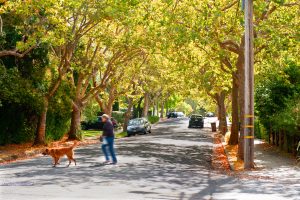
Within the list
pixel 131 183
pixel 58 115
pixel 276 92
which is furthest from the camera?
pixel 58 115

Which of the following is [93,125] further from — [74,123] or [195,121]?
[74,123]

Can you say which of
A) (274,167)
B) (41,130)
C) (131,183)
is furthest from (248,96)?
(41,130)

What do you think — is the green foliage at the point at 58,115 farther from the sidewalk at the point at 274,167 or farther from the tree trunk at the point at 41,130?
the sidewalk at the point at 274,167

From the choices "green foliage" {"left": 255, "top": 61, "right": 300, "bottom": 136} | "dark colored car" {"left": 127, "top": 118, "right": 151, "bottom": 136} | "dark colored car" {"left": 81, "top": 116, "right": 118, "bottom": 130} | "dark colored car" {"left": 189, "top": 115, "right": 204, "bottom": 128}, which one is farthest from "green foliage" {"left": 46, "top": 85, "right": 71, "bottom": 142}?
"dark colored car" {"left": 189, "top": 115, "right": 204, "bottom": 128}

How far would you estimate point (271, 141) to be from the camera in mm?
28547

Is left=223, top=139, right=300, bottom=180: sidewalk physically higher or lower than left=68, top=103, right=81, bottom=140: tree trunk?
lower

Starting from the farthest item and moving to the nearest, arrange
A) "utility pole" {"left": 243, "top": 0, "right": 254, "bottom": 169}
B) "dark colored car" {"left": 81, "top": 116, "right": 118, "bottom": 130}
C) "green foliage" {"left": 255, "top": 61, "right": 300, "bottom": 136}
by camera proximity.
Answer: "dark colored car" {"left": 81, "top": 116, "right": 118, "bottom": 130} → "green foliage" {"left": 255, "top": 61, "right": 300, "bottom": 136} → "utility pole" {"left": 243, "top": 0, "right": 254, "bottom": 169}

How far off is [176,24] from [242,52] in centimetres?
321

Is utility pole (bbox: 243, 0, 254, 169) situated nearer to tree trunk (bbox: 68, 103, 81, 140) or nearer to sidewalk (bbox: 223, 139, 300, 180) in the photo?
sidewalk (bbox: 223, 139, 300, 180)

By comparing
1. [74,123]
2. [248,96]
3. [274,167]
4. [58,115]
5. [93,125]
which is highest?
[248,96]

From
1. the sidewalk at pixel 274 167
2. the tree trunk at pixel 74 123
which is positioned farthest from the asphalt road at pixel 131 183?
the tree trunk at pixel 74 123

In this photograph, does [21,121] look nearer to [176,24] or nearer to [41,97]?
[41,97]

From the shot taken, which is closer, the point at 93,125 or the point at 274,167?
the point at 274,167

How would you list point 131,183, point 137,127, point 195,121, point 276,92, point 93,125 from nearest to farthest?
point 131,183, point 276,92, point 137,127, point 93,125, point 195,121
